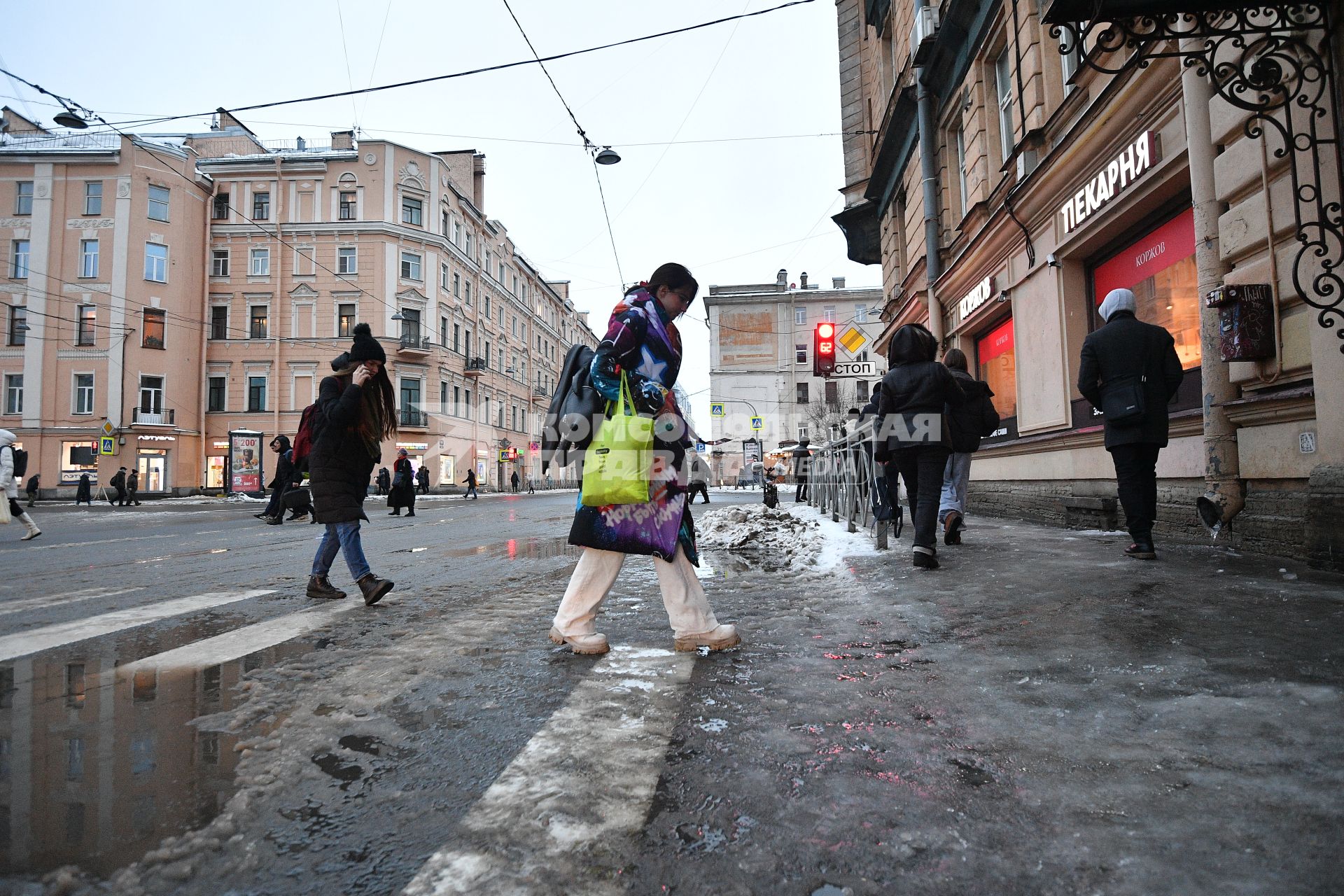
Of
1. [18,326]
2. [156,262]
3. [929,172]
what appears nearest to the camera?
[929,172]

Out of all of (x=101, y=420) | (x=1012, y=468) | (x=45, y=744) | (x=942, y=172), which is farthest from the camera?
(x=101, y=420)

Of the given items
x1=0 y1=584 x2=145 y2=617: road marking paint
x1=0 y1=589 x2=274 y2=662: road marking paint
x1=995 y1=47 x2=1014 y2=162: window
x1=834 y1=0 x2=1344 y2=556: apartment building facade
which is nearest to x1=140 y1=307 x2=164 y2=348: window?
x1=834 y1=0 x2=1344 y2=556: apartment building facade

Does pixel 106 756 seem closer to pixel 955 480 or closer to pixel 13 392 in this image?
pixel 955 480

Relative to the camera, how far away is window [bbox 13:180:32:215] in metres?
35.4

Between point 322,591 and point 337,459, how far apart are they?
2.64 feet

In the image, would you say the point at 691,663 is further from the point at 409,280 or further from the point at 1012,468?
the point at 409,280

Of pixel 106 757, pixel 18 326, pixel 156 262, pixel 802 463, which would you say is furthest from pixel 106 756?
pixel 18 326

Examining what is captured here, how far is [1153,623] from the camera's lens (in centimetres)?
319

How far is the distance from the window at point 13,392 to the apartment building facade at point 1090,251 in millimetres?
39074

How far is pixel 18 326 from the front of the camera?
3484cm

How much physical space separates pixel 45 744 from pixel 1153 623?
391 centimetres

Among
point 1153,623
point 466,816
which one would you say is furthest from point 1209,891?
point 1153,623

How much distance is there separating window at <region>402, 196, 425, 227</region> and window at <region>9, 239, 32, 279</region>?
1674 centimetres

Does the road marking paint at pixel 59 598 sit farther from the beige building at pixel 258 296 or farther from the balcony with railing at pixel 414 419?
the balcony with railing at pixel 414 419
